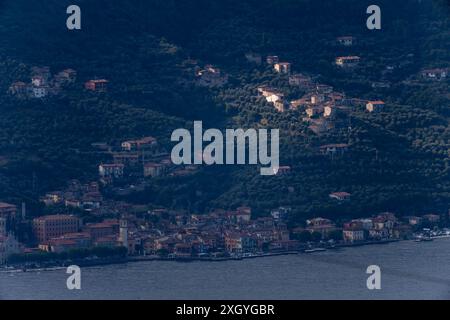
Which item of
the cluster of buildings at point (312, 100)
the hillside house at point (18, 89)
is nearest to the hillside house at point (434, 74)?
the cluster of buildings at point (312, 100)

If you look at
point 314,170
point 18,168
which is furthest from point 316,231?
point 18,168

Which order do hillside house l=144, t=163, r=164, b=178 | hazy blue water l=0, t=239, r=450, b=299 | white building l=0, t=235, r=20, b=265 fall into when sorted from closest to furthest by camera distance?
hazy blue water l=0, t=239, r=450, b=299 → white building l=0, t=235, r=20, b=265 → hillside house l=144, t=163, r=164, b=178

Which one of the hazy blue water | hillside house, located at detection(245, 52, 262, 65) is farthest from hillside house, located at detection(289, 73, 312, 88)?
the hazy blue water

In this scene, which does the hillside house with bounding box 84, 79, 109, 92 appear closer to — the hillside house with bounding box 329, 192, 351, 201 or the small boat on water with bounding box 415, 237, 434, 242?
the hillside house with bounding box 329, 192, 351, 201

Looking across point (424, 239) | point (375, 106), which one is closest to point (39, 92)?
point (375, 106)

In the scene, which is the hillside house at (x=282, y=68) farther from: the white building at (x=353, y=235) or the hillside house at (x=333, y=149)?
the white building at (x=353, y=235)
